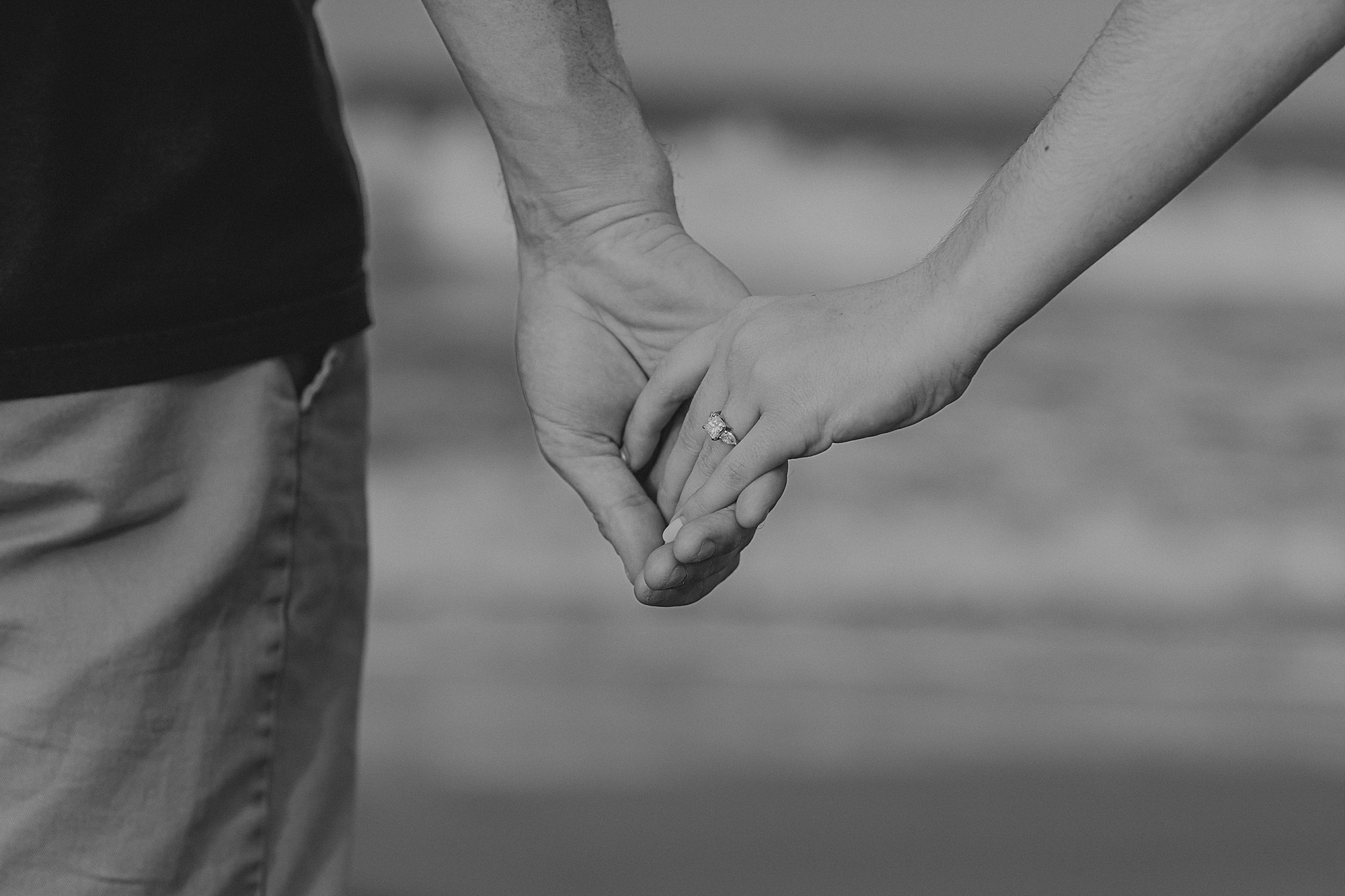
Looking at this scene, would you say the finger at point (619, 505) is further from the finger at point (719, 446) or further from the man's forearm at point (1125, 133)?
the man's forearm at point (1125, 133)

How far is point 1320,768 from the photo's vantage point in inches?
82.0

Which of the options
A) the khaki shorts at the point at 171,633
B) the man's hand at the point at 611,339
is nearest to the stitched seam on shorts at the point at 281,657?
the khaki shorts at the point at 171,633

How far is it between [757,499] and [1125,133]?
0.31 metres

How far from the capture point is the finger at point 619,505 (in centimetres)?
98

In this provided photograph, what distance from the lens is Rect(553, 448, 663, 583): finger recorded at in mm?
984

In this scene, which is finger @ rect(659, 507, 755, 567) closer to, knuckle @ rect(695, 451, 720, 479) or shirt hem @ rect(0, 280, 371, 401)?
knuckle @ rect(695, 451, 720, 479)

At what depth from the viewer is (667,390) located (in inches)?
38.8

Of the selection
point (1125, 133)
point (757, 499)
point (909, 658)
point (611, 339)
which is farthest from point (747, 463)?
point (909, 658)

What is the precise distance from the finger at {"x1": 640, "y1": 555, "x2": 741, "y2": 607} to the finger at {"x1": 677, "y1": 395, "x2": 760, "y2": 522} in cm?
5

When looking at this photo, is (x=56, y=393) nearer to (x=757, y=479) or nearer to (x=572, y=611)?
(x=757, y=479)

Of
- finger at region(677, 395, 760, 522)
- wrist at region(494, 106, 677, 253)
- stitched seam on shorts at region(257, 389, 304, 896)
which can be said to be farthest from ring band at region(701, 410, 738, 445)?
stitched seam on shorts at region(257, 389, 304, 896)

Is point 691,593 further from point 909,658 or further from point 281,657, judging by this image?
point 909,658

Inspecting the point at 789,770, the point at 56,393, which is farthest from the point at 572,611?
the point at 56,393

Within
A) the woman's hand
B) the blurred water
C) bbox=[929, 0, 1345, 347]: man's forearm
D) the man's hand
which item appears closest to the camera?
bbox=[929, 0, 1345, 347]: man's forearm
